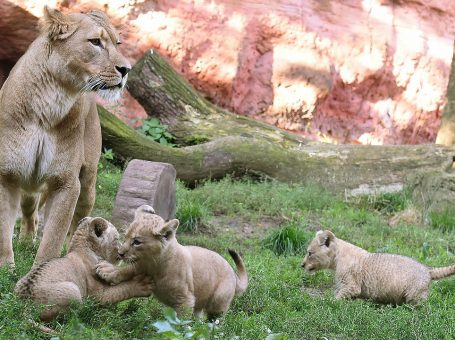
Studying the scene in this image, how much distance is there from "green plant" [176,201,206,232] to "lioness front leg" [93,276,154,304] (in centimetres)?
416

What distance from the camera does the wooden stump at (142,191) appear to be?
359 inches

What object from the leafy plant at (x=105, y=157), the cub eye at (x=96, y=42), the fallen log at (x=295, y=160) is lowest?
the leafy plant at (x=105, y=157)

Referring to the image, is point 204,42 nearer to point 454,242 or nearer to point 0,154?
point 454,242

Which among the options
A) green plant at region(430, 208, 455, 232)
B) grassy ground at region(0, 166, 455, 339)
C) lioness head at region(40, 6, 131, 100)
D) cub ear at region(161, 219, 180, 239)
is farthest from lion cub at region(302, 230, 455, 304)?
green plant at region(430, 208, 455, 232)

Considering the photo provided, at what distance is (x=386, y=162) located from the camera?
40.9 feet

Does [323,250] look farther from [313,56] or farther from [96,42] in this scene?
[313,56]

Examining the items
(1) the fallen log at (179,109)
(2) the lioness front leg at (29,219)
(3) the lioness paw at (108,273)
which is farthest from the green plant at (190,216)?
(3) the lioness paw at (108,273)

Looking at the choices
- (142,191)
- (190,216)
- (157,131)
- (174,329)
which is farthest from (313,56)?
(174,329)

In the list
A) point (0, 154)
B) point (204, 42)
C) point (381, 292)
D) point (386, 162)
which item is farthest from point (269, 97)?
point (0, 154)

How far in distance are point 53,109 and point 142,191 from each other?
2.57m

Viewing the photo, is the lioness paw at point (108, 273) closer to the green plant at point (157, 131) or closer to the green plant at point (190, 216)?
the green plant at point (190, 216)

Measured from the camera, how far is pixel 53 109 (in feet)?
22.1

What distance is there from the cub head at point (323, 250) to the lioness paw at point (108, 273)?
270 centimetres

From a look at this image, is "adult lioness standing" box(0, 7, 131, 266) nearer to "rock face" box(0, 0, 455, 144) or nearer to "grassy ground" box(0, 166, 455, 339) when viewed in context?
"grassy ground" box(0, 166, 455, 339)
